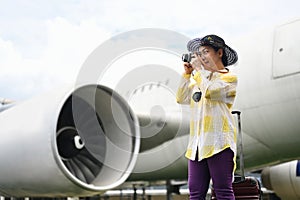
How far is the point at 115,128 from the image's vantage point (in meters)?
3.64

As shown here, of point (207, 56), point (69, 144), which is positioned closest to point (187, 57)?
point (207, 56)

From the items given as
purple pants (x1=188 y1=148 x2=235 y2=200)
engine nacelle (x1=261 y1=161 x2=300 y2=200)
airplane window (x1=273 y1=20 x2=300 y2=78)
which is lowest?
purple pants (x1=188 y1=148 x2=235 y2=200)

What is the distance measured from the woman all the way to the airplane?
68.6 inches

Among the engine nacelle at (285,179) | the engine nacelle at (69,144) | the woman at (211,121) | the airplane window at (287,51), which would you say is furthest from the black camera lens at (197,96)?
the engine nacelle at (285,179)

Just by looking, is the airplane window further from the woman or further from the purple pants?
the purple pants

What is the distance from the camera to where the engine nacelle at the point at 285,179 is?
5.63 m

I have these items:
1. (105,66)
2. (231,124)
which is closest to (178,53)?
(105,66)

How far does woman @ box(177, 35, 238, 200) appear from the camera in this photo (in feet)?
5.00

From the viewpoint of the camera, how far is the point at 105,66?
322cm

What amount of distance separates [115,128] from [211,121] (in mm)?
2119

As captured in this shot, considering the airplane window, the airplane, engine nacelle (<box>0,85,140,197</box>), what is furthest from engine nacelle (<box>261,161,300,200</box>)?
engine nacelle (<box>0,85,140,197</box>)

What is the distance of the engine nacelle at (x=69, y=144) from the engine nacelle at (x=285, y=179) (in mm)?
2775

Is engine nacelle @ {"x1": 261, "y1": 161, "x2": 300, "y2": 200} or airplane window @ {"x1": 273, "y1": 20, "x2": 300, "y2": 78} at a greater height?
airplane window @ {"x1": 273, "y1": 20, "x2": 300, "y2": 78}

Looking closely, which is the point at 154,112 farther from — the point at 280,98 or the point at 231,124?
the point at 231,124
